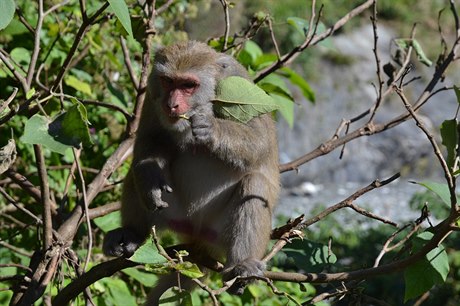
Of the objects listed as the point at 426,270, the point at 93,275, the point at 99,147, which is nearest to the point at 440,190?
the point at 426,270

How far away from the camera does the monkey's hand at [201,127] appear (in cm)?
331

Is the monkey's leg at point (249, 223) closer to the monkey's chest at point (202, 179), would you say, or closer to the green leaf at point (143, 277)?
the monkey's chest at point (202, 179)

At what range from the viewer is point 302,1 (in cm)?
1334

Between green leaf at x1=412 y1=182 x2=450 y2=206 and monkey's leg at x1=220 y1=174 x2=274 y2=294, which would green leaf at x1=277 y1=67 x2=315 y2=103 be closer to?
monkey's leg at x1=220 y1=174 x2=274 y2=294

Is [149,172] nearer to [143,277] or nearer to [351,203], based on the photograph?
[143,277]

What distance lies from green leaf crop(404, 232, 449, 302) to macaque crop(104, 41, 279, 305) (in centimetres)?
81

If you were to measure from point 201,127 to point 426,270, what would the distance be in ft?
3.67

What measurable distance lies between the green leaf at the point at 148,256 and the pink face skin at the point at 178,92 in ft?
3.78

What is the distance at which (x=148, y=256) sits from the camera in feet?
7.48

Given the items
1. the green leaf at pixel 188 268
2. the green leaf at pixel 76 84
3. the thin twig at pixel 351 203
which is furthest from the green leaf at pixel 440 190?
the green leaf at pixel 76 84

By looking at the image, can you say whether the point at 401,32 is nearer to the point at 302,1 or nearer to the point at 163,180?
the point at 302,1

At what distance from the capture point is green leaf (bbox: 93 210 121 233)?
3.95m

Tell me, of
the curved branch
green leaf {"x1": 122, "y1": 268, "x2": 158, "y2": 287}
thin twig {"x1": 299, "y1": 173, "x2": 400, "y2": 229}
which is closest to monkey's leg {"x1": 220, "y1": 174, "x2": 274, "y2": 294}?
green leaf {"x1": 122, "y1": 268, "x2": 158, "y2": 287}

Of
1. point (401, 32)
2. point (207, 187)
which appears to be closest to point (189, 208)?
point (207, 187)
